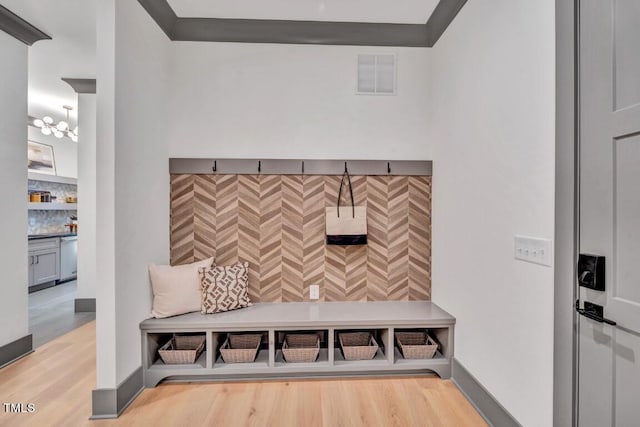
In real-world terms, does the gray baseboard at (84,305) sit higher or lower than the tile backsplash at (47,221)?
lower

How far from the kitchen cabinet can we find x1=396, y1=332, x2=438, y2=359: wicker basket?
559 centimetres

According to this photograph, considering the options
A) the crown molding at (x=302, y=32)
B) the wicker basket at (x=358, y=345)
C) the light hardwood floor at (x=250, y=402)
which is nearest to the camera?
the light hardwood floor at (x=250, y=402)

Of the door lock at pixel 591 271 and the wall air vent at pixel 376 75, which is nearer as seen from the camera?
the door lock at pixel 591 271

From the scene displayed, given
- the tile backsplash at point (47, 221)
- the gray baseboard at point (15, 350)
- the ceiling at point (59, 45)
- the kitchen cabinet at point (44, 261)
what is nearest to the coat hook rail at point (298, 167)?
the ceiling at point (59, 45)

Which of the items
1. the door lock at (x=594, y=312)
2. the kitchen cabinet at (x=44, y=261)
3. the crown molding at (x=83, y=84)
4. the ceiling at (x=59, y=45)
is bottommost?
the kitchen cabinet at (x=44, y=261)

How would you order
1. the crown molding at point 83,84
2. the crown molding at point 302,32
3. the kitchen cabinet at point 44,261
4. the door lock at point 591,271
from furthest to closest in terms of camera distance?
the kitchen cabinet at point 44,261 < the crown molding at point 83,84 < the crown molding at point 302,32 < the door lock at point 591,271

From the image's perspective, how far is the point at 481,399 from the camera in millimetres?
2047

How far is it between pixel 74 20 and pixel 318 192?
8.36ft

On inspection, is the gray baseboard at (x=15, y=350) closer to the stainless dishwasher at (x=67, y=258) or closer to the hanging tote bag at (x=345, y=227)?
the hanging tote bag at (x=345, y=227)

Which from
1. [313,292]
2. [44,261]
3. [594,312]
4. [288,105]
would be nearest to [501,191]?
[594,312]

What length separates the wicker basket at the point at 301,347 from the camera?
245cm

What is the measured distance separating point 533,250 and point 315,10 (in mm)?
2406

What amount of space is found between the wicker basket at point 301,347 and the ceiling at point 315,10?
2650 mm

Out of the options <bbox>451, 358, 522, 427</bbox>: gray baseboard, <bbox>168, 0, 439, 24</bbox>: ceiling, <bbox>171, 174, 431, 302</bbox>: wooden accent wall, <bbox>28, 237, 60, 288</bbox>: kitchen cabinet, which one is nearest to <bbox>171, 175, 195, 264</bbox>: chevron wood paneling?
<bbox>171, 174, 431, 302</bbox>: wooden accent wall
